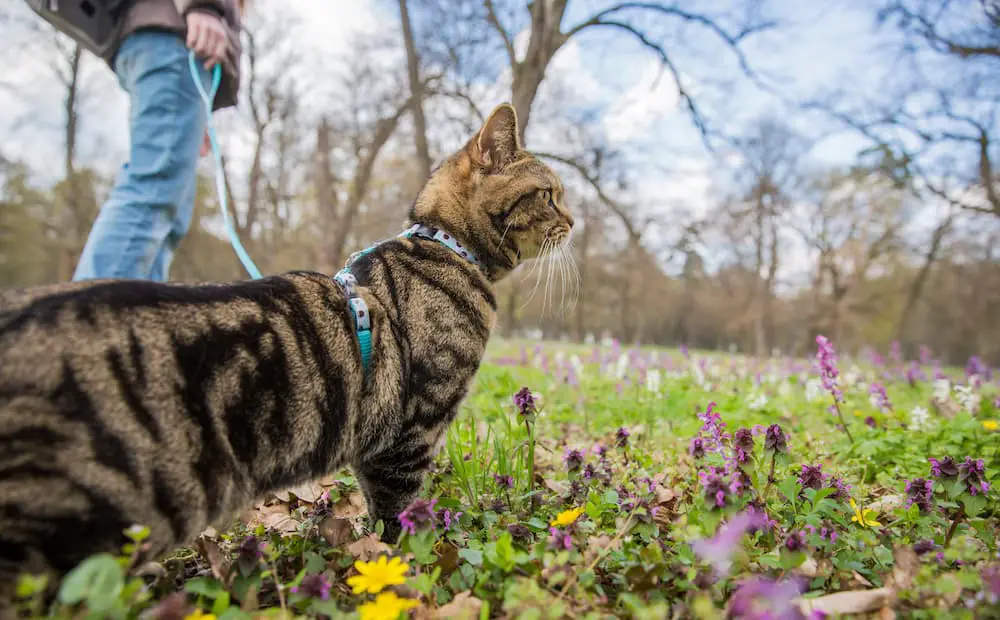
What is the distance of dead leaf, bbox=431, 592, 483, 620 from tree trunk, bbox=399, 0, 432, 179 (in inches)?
312

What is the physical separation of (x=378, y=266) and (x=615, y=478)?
1545 mm

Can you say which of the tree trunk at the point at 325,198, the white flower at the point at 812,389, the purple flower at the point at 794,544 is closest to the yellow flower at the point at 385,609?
the purple flower at the point at 794,544

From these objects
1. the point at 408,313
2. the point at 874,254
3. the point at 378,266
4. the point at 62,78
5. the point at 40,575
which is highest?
the point at 62,78

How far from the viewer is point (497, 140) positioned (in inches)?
104

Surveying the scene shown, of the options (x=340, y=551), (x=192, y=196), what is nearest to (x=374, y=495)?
(x=340, y=551)

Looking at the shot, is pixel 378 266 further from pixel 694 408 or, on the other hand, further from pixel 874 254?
pixel 874 254

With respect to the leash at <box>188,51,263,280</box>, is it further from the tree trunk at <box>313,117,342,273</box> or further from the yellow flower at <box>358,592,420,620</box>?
the tree trunk at <box>313,117,342,273</box>

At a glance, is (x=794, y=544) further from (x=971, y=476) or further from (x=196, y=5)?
(x=196, y=5)

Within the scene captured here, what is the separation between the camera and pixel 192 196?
3.49m

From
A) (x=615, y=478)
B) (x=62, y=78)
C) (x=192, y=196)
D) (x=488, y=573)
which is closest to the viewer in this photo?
(x=488, y=573)

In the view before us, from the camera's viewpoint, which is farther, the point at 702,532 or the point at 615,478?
the point at 615,478

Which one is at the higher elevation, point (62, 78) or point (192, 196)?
point (62, 78)

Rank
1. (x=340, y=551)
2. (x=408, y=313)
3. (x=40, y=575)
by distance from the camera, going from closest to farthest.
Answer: (x=40, y=575) → (x=340, y=551) → (x=408, y=313)

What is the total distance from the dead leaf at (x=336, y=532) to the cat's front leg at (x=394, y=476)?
9.5 inches
